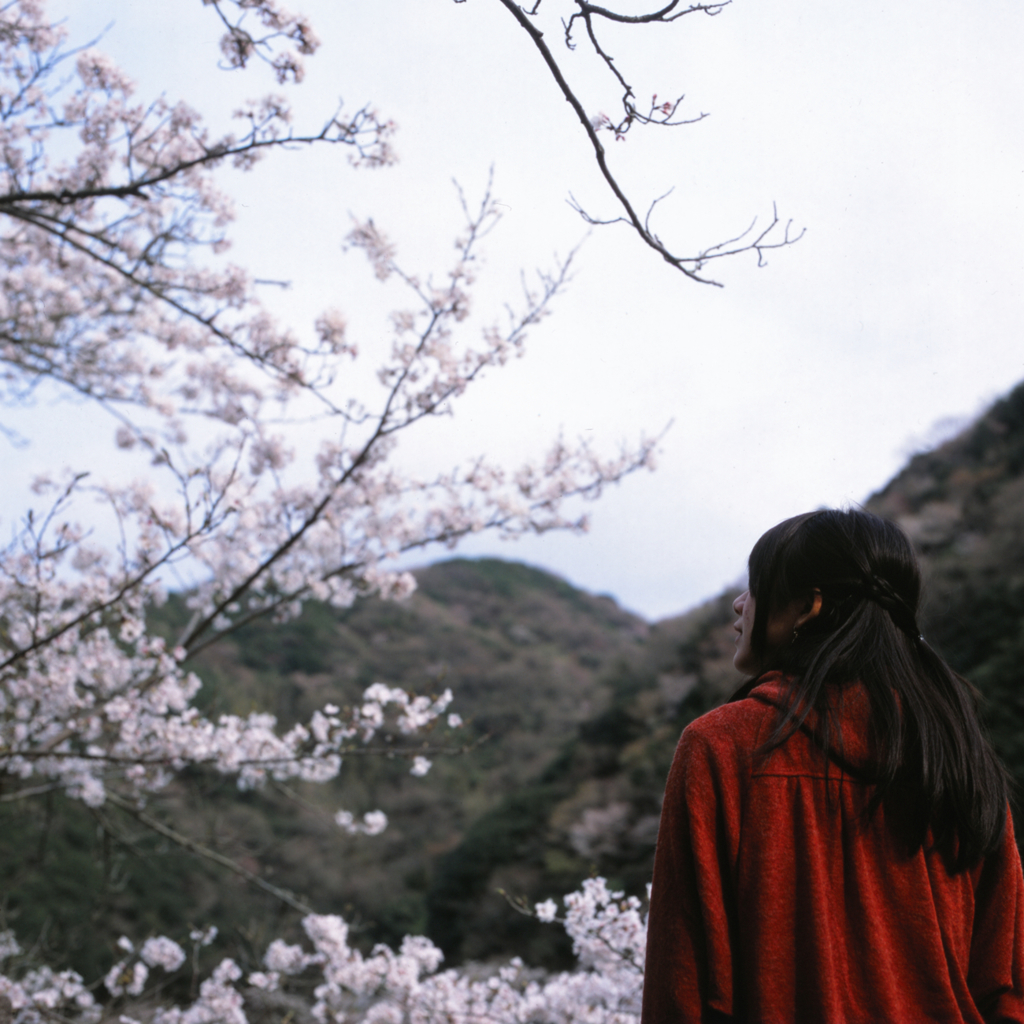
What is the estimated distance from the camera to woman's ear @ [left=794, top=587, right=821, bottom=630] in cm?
106

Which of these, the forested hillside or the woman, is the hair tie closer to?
the woman

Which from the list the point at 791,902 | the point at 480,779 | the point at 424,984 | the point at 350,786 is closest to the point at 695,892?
the point at 791,902

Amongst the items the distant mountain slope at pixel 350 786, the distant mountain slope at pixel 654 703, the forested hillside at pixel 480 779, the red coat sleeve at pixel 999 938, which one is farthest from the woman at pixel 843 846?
the distant mountain slope at pixel 350 786

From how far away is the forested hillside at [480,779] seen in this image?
32.5 feet

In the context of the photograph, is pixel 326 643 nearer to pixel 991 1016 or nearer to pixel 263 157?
pixel 263 157

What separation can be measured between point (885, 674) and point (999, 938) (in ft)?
1.12

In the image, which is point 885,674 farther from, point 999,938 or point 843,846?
point 999,938

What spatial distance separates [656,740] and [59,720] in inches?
458

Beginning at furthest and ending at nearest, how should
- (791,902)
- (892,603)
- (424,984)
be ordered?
(424,984)
(892,603)
(791,902)

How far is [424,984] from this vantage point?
3.60 m

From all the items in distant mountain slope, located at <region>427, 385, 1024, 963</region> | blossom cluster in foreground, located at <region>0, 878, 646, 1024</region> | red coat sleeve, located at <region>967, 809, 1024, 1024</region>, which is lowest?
red coat sleeve, located at <region>967, 809, 1024, 1024</region>

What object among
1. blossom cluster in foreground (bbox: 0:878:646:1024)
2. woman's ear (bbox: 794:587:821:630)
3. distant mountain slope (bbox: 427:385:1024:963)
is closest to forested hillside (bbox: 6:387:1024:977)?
distant mountain slope (bbox: 427:385:1024:963)

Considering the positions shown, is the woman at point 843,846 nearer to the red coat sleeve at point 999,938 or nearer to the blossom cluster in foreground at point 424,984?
the red coat sleeve at point 999,938

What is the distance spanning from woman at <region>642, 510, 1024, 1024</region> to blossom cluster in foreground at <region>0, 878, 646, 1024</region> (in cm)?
132
